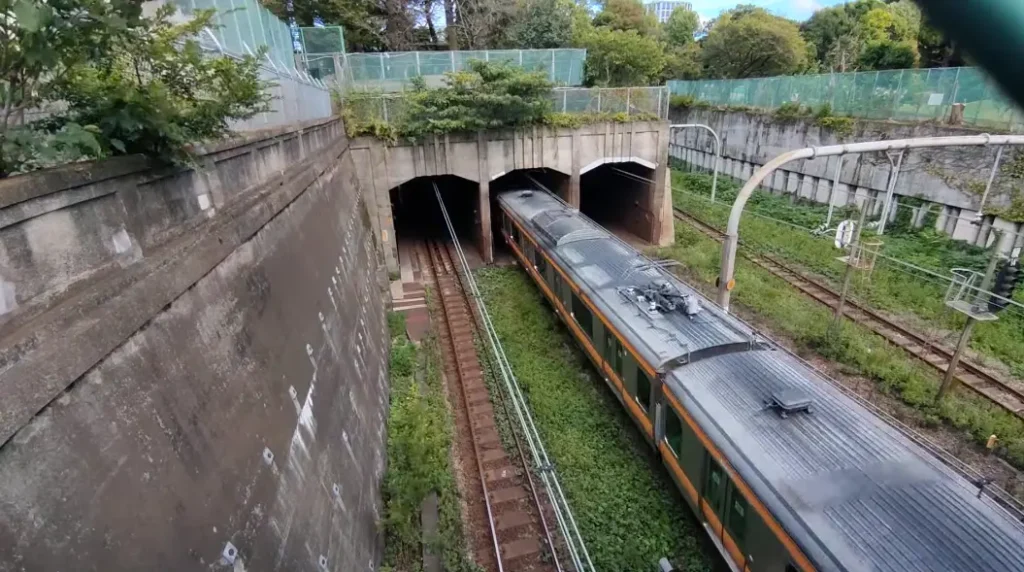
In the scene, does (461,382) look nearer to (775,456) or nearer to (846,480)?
(775,456)

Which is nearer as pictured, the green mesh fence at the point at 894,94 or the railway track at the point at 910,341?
the railway track at the point at 910,341

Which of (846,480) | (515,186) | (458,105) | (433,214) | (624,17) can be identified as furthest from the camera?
(624,17)

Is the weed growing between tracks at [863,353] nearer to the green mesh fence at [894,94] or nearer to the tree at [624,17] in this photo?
the green mesh fence at [894,94]

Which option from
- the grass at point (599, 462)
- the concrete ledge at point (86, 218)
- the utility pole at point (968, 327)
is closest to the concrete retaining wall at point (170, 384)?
the concrete ledge at point (86, 218)

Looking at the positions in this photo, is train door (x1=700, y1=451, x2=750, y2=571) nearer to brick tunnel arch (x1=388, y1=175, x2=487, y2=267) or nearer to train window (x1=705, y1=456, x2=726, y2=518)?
train window (x1=705, y1=456, x2=726, y2=518)

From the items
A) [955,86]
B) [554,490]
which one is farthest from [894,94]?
[554,490]

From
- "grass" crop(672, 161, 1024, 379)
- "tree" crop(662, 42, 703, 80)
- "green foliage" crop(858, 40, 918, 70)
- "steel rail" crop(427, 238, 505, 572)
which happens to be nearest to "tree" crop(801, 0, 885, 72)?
"green foliage" crop(858, 40, 918, 70)
